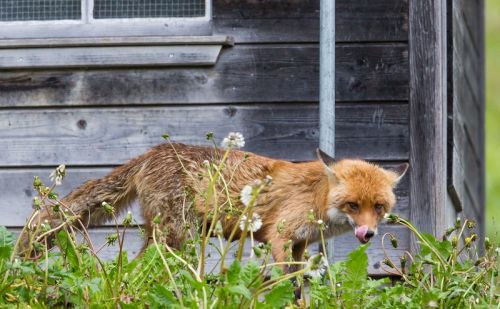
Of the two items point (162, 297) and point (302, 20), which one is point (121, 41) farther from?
point (162, 297)

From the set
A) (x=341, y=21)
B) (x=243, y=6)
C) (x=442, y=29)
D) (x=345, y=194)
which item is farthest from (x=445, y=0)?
(x=345, y=194)

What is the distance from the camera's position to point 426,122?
25.7 feet

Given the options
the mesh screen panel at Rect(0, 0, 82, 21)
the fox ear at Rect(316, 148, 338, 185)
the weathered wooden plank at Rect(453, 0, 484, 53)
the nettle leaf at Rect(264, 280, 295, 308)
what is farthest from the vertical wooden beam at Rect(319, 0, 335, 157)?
the weathered wooden plank at Rect(453, 0, 484, 53)

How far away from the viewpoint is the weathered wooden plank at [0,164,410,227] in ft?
26.4

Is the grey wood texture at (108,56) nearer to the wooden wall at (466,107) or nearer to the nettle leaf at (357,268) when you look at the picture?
the wooden wall at (466,107)

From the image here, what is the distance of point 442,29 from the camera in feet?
26.8

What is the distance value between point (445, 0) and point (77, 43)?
265 cm

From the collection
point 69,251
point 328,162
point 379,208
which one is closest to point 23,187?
point 328,162

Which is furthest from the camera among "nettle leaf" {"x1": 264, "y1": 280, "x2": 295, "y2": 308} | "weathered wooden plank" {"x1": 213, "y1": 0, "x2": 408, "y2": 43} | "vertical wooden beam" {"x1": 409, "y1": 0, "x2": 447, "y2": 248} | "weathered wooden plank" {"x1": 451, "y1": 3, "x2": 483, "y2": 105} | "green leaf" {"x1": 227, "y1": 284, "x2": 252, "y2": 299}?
"weathered wooden plank" {"x1": 451, "y1": 3, "x2": 483, "y2": 105}

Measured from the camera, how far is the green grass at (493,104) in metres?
25.7

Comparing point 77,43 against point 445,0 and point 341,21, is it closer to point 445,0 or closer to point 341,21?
point 341,21

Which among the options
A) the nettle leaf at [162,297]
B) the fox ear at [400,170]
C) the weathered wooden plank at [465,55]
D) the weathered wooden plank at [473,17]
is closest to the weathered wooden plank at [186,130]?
the fox ear at [400,170]

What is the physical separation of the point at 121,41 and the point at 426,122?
2.09 meters

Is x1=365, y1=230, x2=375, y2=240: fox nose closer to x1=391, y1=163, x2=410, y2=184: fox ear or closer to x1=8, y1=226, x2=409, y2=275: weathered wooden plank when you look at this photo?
x1=391, y1=163, x2=410, y2=184: fox ear
